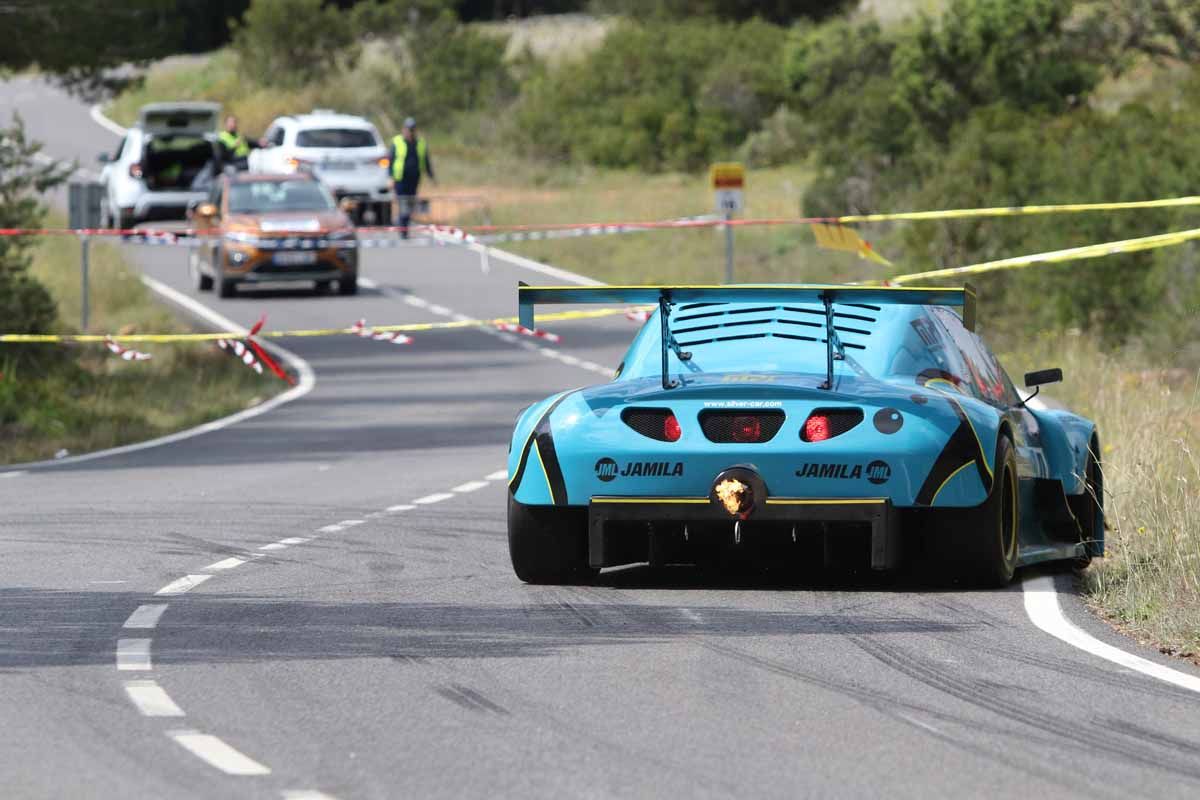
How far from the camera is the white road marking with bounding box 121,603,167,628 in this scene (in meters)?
10.1

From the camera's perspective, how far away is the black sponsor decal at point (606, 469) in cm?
1083

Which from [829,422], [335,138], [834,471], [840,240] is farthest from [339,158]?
[834,471]

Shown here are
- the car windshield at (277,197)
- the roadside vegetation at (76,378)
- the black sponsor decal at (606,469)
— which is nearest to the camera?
the black sponsor decal at (606,469)

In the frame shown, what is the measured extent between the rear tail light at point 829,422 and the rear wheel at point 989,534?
56 centimetres

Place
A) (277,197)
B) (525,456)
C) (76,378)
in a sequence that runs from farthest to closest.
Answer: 1. (277,197)
2. (76,378)
3. (525,456)

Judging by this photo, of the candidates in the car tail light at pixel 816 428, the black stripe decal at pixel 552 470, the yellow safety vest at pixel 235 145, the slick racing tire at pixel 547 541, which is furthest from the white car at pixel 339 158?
the car tail light at pixel 816 428

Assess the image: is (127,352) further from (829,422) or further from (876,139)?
(876,139)

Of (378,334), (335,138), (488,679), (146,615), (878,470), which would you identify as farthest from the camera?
(335,138)

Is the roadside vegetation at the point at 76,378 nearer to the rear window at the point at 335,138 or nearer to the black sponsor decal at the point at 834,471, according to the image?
the black sponsor decal at the point at 834,471

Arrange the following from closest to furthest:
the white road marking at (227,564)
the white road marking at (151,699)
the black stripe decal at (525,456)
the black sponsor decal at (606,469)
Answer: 1. the white road marking at (151,699)
2. the black sponsor decal at (606,469)
3. the black stripe decal at (525,456)
4. the white road marking at (227,564)

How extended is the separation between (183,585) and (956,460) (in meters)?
3.32

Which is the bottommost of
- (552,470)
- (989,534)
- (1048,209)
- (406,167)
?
(989,534)

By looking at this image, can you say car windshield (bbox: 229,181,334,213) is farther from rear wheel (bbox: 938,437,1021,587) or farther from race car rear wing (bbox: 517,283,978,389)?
rear wheel (bbox: 938,437,1021,587)

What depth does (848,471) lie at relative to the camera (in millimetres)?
10609
